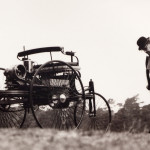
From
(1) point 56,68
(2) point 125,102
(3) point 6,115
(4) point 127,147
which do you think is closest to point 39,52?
(1) point 56,68

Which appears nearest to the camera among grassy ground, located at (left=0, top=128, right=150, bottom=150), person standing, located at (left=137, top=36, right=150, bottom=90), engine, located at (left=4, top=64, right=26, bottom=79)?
grassy ground, located at (left=0, top=128, right=150, bottom=150)

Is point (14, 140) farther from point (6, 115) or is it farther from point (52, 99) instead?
point (6, 115)

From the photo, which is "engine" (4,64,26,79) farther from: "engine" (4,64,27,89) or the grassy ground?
the grassy ground

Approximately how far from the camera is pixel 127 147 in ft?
13.8

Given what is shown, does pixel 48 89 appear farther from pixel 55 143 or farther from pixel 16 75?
pixel 55 143

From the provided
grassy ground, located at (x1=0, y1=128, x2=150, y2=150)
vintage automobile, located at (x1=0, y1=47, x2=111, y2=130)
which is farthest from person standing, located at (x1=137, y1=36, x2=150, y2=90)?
grassy ground, located at (x1=0, y1=128, x2=150, y2=150)

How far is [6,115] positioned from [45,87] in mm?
1664

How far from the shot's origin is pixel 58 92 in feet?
24.8

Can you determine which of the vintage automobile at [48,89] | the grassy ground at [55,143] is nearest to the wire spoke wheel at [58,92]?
the vintage automobile at [48,89]

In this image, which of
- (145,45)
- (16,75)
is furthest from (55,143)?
(145,45)

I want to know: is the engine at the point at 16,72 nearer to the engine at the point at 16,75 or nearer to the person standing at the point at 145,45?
the engine at the point at 16,75

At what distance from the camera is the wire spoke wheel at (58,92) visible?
24.3ft

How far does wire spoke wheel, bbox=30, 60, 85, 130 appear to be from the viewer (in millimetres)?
7406

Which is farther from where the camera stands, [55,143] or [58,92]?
[58,92]
